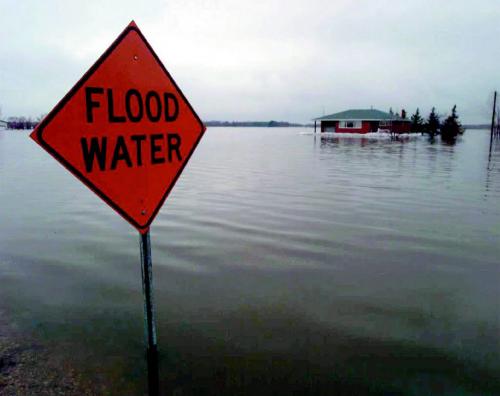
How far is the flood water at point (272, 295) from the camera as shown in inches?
130

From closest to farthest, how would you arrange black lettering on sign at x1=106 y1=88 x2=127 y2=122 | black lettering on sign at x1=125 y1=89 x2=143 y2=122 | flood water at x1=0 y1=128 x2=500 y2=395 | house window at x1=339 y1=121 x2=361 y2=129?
black lettering on sign at x1=106 y1=88 x2=127 y2=122, black lettering on sign at x1=125 y1=89 x2=143 y2=122, flood water at x1=0 y1=128 x2=500 y2=395, house window at x1=339 y1=121 x2=361 y2=129

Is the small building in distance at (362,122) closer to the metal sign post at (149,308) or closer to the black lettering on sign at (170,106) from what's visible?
the black lettering on sign at (170,106)

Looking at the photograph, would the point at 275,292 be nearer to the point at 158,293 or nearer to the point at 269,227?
the point at 158,293

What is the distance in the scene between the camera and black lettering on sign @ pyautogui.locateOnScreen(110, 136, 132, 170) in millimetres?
2602

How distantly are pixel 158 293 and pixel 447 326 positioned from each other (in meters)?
3.18

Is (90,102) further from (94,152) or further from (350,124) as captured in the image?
(350,124)

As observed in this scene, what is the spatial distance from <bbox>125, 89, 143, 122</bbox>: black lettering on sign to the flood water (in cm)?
203

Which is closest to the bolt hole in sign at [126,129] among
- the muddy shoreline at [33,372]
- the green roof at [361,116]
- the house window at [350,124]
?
the muddy shoreline at [33,372]

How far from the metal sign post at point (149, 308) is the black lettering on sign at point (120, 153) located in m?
0.53

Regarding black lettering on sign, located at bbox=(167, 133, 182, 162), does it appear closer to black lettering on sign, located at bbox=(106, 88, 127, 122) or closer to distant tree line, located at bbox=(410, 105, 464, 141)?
black lettering on sign, located at bbox=(106, 88, 127, 122)

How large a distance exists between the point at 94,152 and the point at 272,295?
298 cm

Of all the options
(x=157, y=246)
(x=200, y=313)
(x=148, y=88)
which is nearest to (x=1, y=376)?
(x=200, y=313)

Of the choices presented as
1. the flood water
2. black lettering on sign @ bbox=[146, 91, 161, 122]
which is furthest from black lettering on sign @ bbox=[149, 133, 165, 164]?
the flood water

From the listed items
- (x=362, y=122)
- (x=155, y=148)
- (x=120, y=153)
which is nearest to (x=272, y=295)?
(x=155, y=148)
